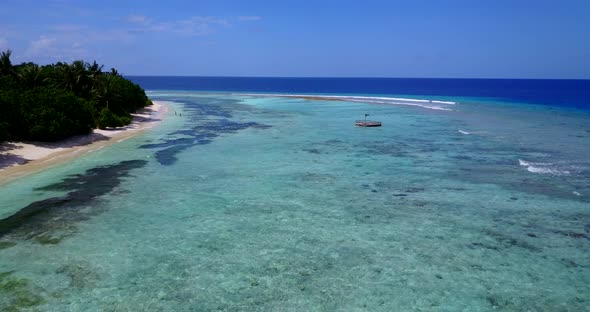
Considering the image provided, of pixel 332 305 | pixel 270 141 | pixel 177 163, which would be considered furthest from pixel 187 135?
pixel 332 305

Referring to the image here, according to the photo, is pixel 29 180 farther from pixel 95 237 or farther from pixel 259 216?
pixel 259 216

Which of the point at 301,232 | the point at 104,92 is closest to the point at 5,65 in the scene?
the point at 104,92

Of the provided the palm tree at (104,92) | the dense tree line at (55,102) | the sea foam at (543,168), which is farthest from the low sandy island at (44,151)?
the sea foam at (543,168)

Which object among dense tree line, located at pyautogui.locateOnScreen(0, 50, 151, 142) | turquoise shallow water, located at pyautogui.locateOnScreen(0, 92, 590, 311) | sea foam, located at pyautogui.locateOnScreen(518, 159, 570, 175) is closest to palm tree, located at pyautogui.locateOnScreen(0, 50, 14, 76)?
dense tree line, located at pyautogui.locateOnScreen(0, 50, 151, 142)

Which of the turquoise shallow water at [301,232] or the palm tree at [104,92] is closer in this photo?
the turquoise shallow water at [301,232]

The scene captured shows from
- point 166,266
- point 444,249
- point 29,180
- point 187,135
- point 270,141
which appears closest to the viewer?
point 166,266

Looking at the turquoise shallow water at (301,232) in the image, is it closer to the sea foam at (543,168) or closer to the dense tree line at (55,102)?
the sea foam at (543,168)
